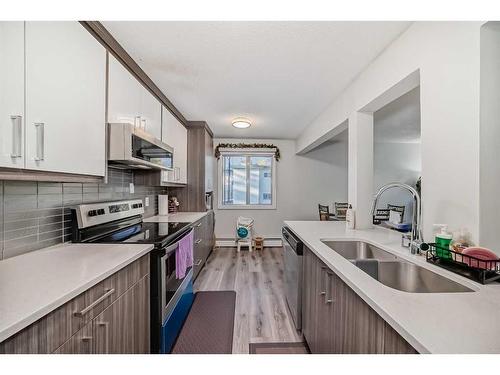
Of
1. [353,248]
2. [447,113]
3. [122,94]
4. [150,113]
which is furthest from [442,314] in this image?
[150,113]

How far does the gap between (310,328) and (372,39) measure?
2.15 metres

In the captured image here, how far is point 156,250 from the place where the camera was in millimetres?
1631

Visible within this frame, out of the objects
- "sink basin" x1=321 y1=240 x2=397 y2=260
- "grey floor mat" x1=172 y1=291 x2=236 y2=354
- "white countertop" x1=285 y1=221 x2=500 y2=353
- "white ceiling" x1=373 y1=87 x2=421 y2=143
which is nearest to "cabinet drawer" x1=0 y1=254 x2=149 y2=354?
"grey floor mat" x1=172 y1=291 x2=236 y2=354

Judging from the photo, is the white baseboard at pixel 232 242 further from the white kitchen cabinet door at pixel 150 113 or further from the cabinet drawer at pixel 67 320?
the cabinet drawer at pixel 67 320

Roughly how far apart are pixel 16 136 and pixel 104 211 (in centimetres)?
106

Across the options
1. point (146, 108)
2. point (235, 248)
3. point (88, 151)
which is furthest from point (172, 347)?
point (235, 248)

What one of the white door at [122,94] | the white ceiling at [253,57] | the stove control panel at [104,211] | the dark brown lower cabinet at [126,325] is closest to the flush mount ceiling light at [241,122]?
the white ceiling at [253,57]

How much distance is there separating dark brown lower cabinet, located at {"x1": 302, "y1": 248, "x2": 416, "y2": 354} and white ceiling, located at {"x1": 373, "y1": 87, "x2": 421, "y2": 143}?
2.33 metres

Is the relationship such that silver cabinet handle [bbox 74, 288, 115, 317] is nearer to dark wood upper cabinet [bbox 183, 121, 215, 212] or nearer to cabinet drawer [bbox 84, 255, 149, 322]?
cabinet drawer [bbox 84, 255, 149, 322]

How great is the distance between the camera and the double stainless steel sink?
1.09 meters

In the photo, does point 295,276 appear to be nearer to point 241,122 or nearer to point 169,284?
point 169,284
